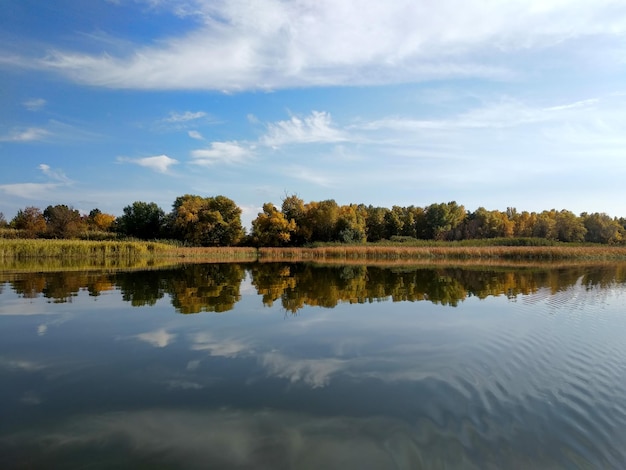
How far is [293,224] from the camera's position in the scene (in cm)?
6328

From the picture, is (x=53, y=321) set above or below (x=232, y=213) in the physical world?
below

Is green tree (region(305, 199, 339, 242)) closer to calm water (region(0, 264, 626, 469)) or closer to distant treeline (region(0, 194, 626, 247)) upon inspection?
distant treeline (region(0, 194, 626, 247))

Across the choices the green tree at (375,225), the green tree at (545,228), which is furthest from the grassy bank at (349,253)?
the green tree at (375,225)

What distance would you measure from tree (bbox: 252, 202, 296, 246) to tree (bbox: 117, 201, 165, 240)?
15.6 metres

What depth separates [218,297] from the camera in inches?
570

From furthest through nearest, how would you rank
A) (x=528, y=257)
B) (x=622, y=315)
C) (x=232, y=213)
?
(x=232, y=213) < (x=528, y=257) < (x=622, y=315)

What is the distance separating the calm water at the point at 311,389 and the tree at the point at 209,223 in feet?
158

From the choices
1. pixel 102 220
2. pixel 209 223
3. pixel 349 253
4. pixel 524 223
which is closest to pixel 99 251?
pixel 209 223

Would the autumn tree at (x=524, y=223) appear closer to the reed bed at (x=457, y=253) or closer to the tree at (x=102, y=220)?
the reed bed at (x=457, y=253)

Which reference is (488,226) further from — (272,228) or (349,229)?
(272,228)

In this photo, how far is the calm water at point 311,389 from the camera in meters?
3.94

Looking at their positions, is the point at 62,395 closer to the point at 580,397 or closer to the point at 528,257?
the point at 580,397

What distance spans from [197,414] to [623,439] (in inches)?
170

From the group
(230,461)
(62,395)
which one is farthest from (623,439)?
(62,395)
